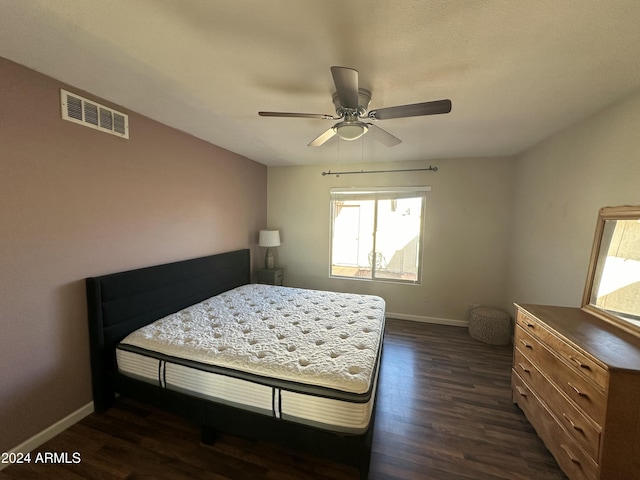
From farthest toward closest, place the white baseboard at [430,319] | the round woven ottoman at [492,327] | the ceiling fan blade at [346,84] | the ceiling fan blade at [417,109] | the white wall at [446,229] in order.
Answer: the white baseboard at [430,319]
the white wall at [446,229]
the round woven ottoman at [492,327]
the ceiling fan blade at [417,109]
the ceiling fan blade at [346,84]

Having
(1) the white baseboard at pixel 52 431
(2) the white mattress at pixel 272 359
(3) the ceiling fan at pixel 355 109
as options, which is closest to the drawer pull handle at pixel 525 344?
(2) the white mattress at pixel 272 359

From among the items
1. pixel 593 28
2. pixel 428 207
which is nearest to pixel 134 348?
pixel 593 28

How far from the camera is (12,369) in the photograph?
1579 mm

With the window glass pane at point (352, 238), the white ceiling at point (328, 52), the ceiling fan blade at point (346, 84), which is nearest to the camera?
the white ceiling at point (328, 52)

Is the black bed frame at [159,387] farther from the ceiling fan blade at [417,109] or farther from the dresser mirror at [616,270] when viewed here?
the ceiling fan blade at [417,109]

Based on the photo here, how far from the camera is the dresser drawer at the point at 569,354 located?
1.25m

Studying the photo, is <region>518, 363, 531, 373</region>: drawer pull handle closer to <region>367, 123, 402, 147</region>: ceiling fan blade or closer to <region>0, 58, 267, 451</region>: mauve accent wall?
<region>367, 123, 402, 147</region>: ceiling fan blade

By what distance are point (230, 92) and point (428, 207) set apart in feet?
9.97

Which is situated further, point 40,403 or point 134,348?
point 134,348

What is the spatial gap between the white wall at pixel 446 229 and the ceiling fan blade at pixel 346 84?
2.54m

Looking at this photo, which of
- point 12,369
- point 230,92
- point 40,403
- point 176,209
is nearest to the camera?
point 12,369

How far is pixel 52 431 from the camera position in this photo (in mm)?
1750

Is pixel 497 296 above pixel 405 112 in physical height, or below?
Answer: below

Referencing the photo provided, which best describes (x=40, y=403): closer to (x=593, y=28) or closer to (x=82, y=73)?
(x=82, y=73)
